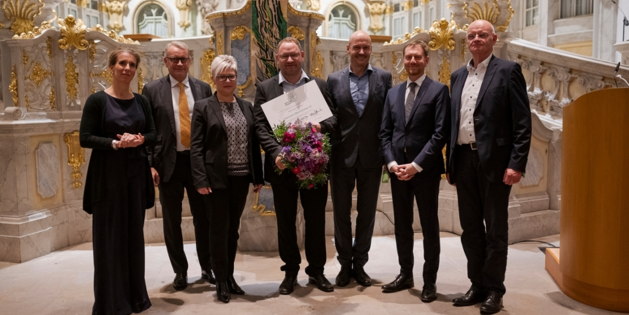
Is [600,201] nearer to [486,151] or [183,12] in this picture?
[486,151]

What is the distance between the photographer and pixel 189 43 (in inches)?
272

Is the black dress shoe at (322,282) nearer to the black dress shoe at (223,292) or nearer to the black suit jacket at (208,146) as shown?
the black dress shoe at (223,292)

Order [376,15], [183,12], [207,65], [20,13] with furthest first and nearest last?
[376,15]
[183,12]
[207,65]
[20,13]

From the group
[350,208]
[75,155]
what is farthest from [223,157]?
[75,155]

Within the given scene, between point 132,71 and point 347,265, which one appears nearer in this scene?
point 132,71

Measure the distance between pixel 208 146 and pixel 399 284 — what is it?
178 centimetres

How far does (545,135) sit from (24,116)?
18.4 feet

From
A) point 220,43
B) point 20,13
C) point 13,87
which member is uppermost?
point 20,13

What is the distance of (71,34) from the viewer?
19.3ft

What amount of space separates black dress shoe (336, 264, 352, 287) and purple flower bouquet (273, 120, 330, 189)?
879 mm

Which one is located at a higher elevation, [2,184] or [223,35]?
[223,35]

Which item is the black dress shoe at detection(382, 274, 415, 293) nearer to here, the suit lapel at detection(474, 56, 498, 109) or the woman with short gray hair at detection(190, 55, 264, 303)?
the woman with short gray hair at detection(190, 55, 264, 303)

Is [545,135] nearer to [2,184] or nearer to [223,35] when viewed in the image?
[223,35]

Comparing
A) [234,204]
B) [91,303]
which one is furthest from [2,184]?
[234,204]
